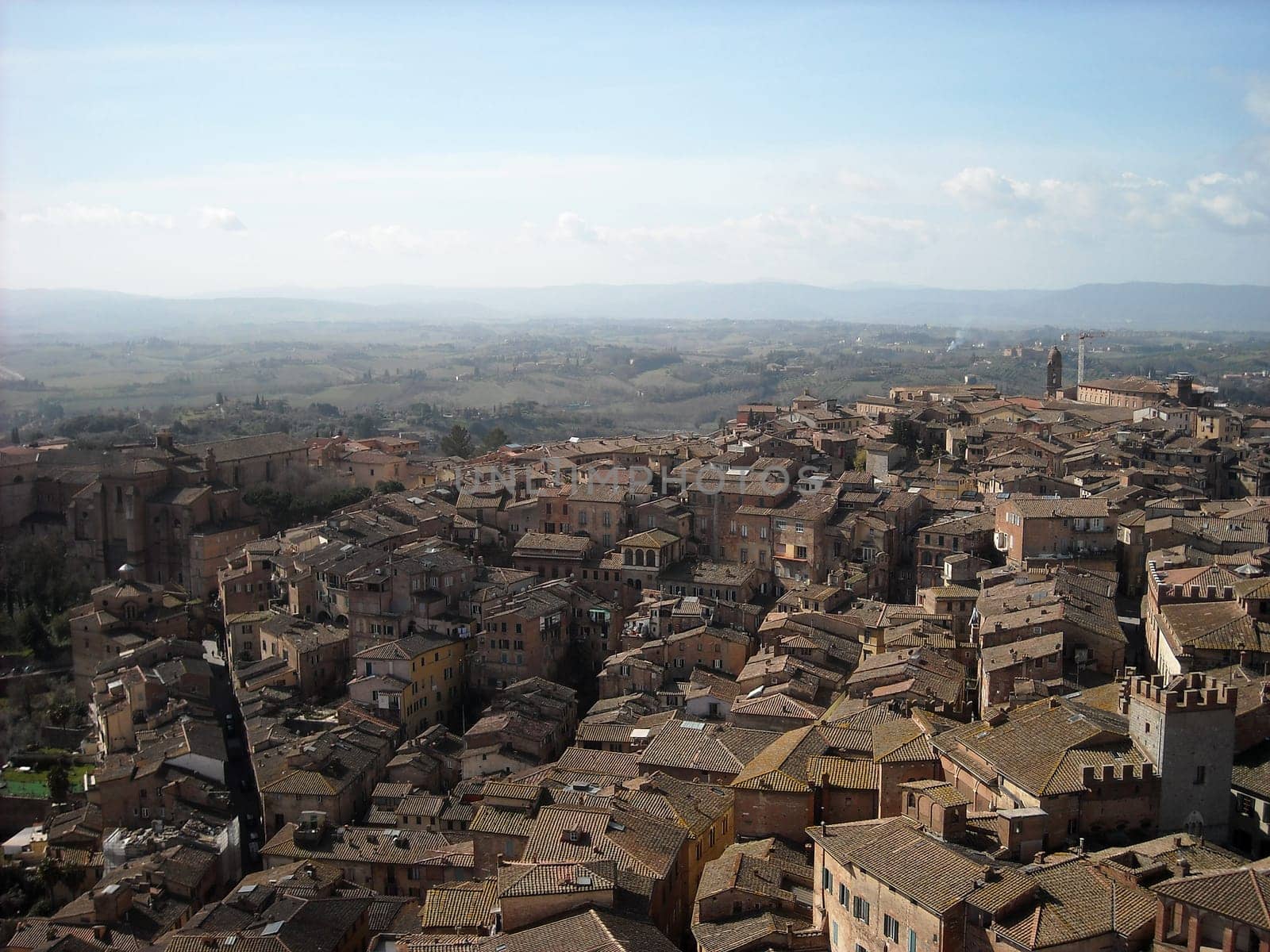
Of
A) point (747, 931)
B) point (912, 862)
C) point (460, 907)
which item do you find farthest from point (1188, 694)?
point (460, 907)

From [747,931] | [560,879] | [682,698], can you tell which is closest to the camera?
[747,931]

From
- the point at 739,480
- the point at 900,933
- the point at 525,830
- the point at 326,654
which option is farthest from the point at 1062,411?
the point at 900,933

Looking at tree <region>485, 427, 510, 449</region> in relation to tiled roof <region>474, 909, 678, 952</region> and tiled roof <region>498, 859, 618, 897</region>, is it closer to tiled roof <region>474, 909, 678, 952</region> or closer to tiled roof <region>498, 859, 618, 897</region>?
tiled roof <region>498, 859, 618, 897</region>

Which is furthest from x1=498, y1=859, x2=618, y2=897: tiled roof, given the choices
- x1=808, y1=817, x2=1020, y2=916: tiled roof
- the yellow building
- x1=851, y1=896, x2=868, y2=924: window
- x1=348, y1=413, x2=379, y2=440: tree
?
x1=348, y1=413, x2=379, y2=440: tree

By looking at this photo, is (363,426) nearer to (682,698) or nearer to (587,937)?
(682,698)

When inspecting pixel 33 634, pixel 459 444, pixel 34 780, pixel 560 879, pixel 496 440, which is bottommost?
pixel 34 780

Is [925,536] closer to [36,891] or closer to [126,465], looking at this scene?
[36,891]

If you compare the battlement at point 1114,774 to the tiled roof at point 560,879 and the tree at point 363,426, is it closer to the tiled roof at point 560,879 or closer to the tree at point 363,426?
the tiled roof at point 560,879

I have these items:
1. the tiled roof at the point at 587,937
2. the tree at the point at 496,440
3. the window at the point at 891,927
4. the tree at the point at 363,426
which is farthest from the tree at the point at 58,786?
the tree at the point at 363,426
